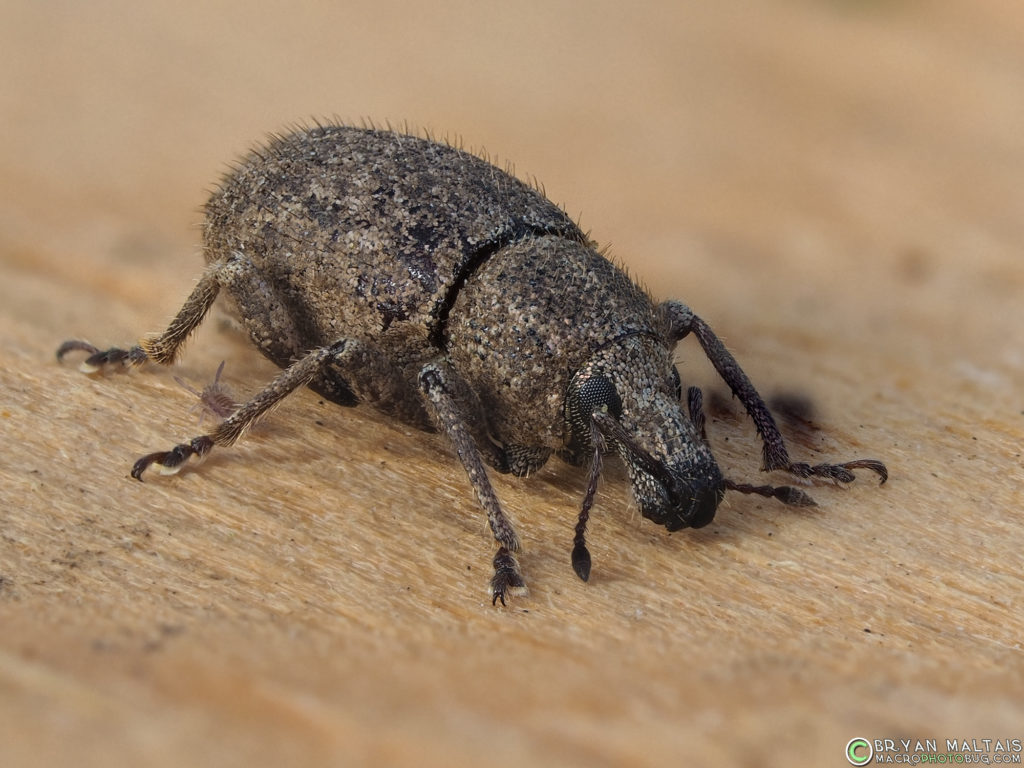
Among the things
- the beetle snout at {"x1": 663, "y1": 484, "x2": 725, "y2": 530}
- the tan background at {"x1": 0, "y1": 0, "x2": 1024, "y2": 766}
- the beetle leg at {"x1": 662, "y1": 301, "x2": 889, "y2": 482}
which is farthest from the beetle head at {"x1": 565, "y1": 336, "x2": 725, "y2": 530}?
the beetle leg at {"x1": 662, "y1": 301, "x2": 889, "y2": 482}

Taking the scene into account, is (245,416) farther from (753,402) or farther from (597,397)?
(753,402)

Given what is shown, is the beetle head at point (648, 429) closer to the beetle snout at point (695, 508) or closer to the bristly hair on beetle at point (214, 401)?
the beetle snout at point (695, 508)

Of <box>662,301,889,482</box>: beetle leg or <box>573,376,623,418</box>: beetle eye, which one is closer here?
<box>573,376,623,418</box>: beetle eye

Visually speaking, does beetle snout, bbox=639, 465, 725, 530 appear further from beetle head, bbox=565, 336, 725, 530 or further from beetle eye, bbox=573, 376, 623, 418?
beetle eye, bbox=573, 376, 623, 418

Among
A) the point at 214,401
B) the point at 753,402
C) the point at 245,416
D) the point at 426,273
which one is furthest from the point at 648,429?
the point at 214,401

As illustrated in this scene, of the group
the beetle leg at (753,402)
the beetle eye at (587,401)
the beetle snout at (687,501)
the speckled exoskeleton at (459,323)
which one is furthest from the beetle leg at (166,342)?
the beetle snout at (687,501)

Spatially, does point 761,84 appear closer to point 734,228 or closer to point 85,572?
point 734,228
